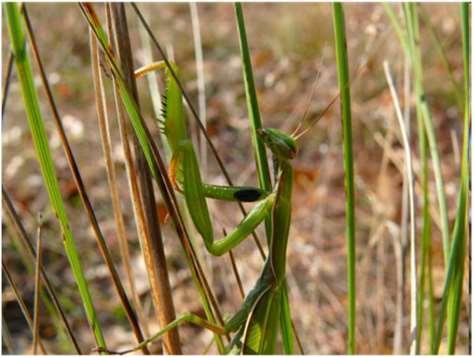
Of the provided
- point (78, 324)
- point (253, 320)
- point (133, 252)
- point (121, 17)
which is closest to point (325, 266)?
point (133, 252)

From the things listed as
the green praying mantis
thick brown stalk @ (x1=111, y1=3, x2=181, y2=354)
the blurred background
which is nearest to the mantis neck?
the green praying mantis

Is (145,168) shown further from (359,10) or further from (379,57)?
(359,10)

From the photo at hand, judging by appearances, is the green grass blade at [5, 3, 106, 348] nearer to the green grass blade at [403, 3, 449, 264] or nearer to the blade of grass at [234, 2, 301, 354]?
the blade of grass at [234, 2, 301, 354]

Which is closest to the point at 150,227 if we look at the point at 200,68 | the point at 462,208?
the point at 462,208

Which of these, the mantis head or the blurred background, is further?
the blurred background

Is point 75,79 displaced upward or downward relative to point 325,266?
upward

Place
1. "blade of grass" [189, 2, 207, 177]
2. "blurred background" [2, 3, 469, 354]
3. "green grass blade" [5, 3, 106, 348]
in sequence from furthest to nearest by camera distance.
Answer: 1. "blurred background" [2, 3, 469, 354]
2. "blade of grass" [189, 2, 207, 177]
3. "green grass blade" [5, 3, 106, 348]
